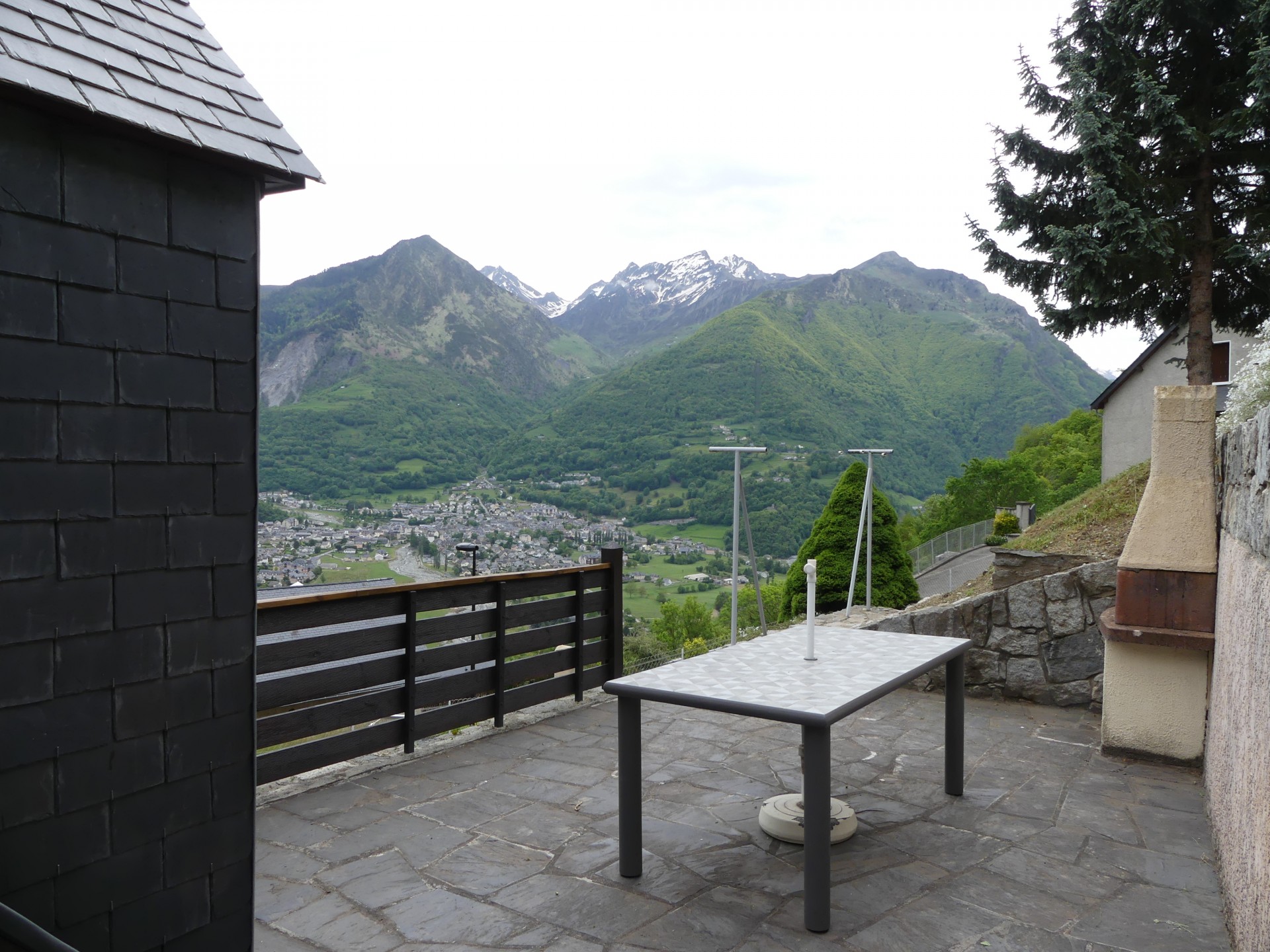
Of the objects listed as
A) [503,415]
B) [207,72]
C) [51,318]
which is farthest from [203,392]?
[503,415]

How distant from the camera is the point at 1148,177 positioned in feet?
33.4

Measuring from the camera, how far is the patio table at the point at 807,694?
229cm

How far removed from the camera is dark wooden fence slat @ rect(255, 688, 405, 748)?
3.38 metres

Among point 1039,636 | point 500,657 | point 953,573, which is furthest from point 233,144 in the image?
point 953,573

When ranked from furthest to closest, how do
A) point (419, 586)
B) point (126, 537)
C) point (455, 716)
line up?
point (455, 716), point (419, 586), point (126, 537)

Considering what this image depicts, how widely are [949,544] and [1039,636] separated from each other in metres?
21.9

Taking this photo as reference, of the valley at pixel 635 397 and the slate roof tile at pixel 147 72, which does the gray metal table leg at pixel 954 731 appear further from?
the valley at pixel 635 397

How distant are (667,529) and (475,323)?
128ft

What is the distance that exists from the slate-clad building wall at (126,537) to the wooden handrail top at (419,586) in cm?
71

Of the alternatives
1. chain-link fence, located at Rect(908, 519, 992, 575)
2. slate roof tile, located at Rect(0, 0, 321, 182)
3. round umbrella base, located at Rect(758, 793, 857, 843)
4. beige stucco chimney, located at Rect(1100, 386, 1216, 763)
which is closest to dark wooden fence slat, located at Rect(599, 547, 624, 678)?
round umbrella base, located at Rect(758, 793, 857, 843)

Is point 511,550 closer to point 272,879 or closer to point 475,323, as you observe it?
point 272,879

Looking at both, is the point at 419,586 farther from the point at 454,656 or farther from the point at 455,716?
the point at 455,716

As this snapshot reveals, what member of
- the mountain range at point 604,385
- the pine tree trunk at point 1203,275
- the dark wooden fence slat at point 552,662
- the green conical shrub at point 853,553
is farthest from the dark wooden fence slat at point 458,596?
the mountain range at point 604,385

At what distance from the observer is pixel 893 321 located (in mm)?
79062
